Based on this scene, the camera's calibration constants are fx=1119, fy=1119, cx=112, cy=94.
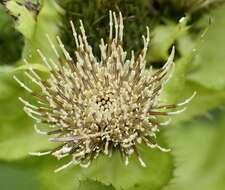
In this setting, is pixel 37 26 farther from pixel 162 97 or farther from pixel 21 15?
pixel 162 97

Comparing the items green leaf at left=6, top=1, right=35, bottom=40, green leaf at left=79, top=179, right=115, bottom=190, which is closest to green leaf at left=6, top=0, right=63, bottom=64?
green leaf at left=6, top=1, right=35, bottom=40

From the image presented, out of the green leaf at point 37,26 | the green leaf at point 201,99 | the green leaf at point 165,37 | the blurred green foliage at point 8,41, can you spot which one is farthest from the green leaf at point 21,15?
the green leaf at point 201,99

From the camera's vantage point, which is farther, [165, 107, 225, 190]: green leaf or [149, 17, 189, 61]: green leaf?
[165, 107, 225, 190]: green leaf

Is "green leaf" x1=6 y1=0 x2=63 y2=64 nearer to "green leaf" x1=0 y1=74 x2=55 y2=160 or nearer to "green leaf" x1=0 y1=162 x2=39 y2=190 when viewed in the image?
"green leaf" x1=0 y1=74 x2=55 y2=160

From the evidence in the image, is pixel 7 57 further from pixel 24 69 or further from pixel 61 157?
pixel 61 157

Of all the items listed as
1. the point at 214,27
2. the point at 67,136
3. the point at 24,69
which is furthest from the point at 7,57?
the point at 214,27

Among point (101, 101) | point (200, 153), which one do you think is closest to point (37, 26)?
point (101, 101)
